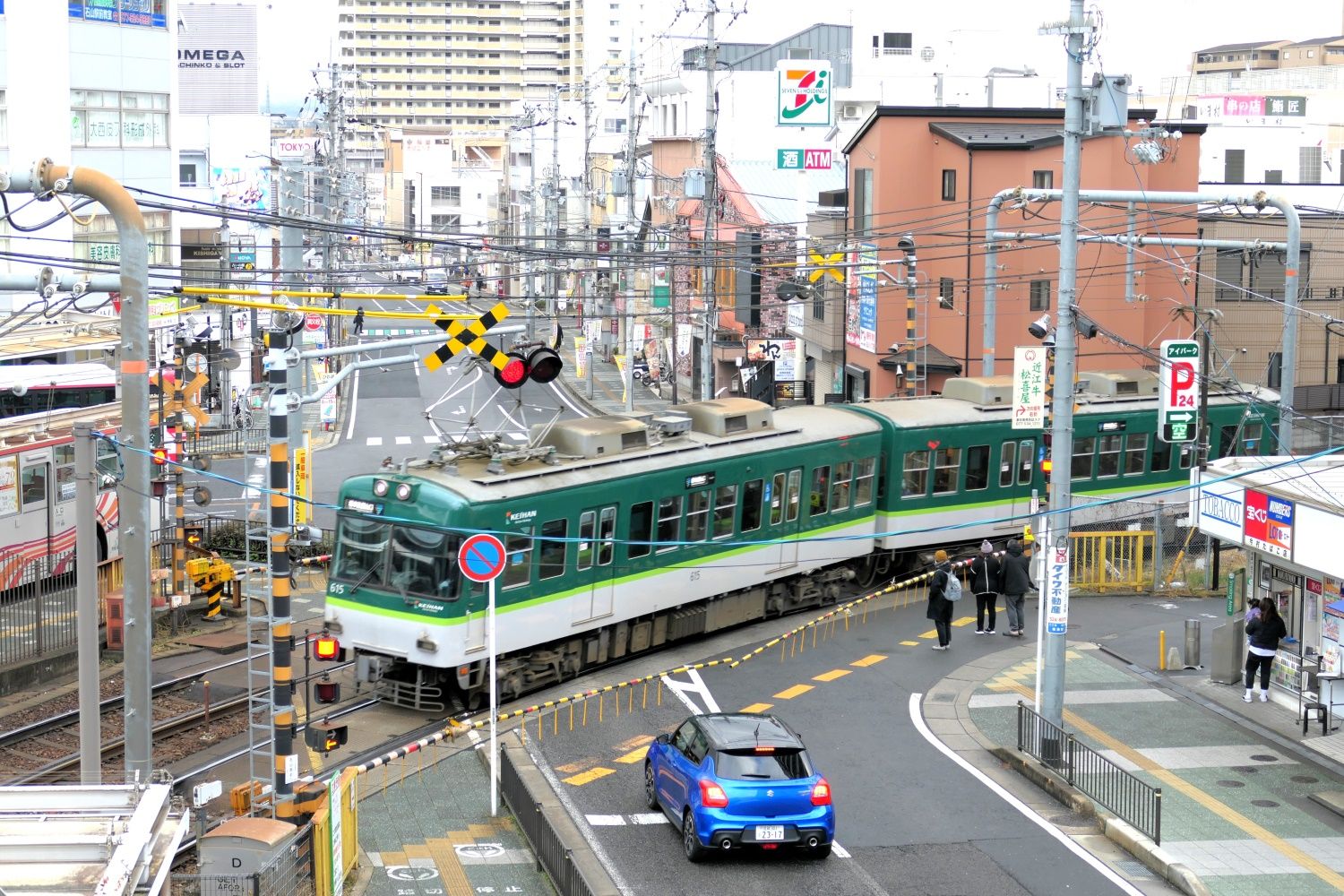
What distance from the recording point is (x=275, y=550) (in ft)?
51.6

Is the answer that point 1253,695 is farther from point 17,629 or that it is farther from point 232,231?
point 232,231

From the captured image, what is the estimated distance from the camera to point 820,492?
27734 millimetres

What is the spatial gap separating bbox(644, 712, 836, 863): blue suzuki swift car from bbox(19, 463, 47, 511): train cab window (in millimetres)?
16491

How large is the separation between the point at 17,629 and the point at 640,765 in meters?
9.98

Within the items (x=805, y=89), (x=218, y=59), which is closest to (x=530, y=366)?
(x=805, y=89)

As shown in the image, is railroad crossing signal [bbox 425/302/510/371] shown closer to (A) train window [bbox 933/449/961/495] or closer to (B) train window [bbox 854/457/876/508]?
(B) train window [bbox 854/457/876/508]

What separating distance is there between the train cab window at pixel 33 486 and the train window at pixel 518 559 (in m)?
11.4

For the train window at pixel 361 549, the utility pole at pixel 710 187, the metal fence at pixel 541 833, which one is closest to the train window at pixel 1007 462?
the utility pole at pixel 710 187

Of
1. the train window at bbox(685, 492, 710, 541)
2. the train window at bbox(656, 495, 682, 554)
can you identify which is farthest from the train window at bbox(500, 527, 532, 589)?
the train window at bbox(685, 492, 710, 541)

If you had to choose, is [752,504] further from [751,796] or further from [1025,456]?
[751,796]

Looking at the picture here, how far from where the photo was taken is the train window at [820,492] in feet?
90.3

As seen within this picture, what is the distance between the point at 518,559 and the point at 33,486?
38.1 feet

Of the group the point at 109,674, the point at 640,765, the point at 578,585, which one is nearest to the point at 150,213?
the point at 109,674

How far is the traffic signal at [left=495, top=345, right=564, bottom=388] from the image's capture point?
20000 mm
